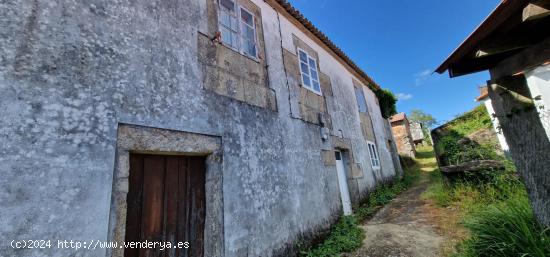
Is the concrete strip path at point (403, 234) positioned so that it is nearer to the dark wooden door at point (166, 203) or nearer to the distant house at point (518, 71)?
the distant house at point (518, 71)

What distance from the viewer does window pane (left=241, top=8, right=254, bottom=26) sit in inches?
201

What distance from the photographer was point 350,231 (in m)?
5.29

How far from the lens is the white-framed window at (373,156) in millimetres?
9273

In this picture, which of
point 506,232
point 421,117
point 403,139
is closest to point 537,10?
point 506,232

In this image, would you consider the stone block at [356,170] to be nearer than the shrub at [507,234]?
No

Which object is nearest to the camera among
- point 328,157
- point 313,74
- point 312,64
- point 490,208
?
point 490,208


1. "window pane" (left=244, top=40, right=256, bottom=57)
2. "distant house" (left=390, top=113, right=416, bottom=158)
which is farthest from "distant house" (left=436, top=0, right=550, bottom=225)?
"distant house" (left=390, top=113, right=416, bottom=158)

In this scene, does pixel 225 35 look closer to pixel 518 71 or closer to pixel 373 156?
pixel 518 71

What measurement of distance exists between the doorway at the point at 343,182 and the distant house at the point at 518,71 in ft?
13.1

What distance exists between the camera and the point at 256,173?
404 cm

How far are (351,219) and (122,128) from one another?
519cm

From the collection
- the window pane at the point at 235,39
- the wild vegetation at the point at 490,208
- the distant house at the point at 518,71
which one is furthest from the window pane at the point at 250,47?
the wild vegetation at the point at 490,208

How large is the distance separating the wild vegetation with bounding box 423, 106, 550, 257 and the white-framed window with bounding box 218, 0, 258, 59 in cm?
447

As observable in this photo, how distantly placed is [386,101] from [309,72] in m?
8.33
